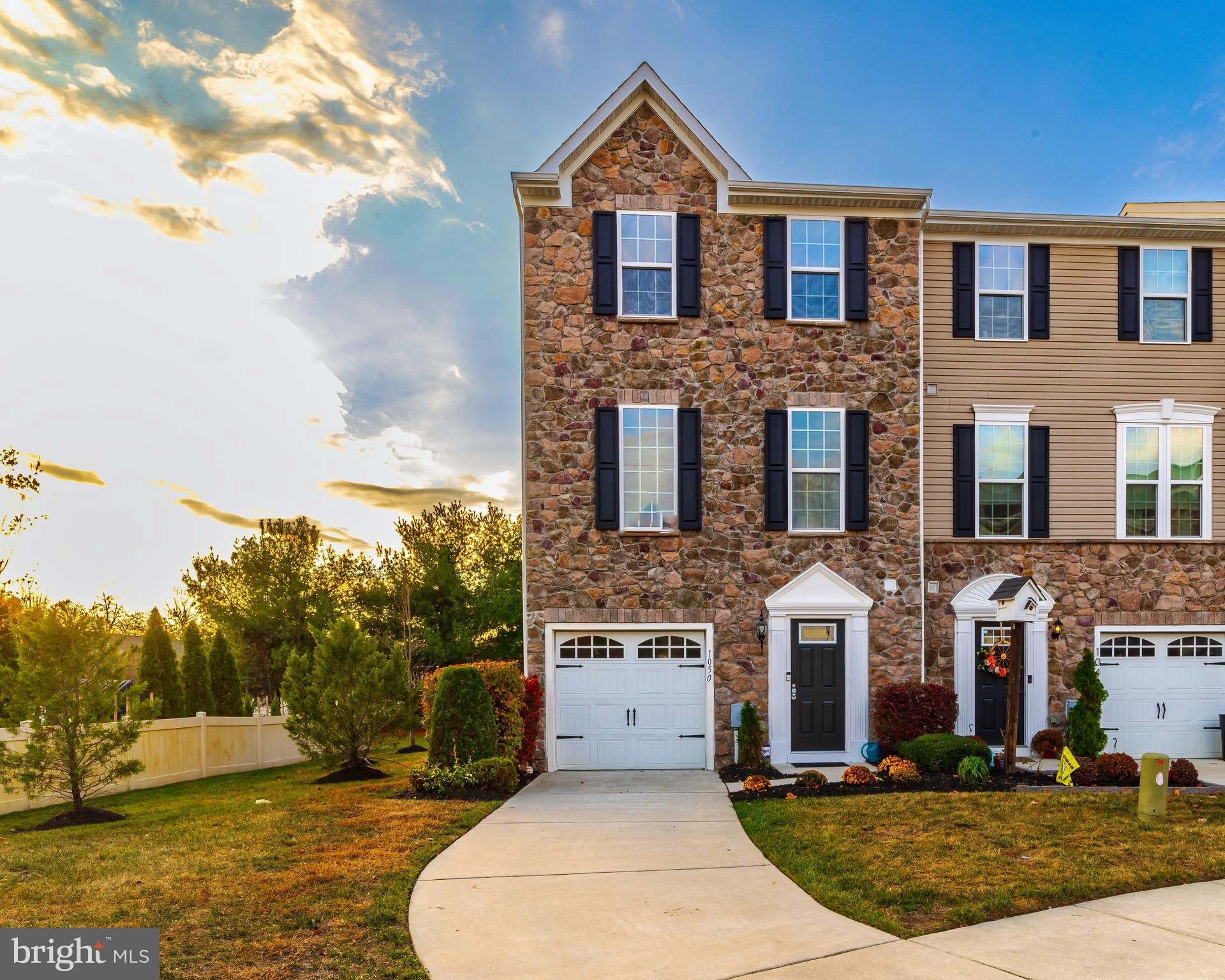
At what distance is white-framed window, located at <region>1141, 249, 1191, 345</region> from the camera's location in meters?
14.7

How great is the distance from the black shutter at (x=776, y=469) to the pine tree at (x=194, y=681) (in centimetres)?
1322

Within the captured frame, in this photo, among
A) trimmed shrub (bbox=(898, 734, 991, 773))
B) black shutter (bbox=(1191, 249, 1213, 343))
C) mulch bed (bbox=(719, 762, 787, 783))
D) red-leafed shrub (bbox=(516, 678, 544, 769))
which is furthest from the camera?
black shutter (bbox=(1191, 249, 1213, 343))

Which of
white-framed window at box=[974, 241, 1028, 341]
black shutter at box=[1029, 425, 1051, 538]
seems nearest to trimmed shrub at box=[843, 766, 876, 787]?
black shutter at box=[1029, 425, 1051, 538]

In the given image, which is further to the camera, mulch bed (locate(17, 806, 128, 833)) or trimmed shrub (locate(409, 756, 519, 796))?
trimmed shrub (locate(409, 756, 519, 796))

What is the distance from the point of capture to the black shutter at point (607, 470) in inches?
515

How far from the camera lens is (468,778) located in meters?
10.9

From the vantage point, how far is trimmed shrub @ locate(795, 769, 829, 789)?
427 inches

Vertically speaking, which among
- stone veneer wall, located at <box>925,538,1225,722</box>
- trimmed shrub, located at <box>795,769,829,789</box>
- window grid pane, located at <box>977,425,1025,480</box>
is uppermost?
window grid pane, located at <box>977,425,1025,480</box>

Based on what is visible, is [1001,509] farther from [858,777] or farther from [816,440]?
[858,777]

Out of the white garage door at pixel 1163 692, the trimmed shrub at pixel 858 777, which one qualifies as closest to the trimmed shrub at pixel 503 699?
the trimmed shrub at pixel 858 777

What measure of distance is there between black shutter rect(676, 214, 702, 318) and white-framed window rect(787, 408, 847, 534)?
2.41 metres

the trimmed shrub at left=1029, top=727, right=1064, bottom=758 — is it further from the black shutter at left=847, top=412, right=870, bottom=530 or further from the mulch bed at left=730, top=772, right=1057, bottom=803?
the black shutter at left=847, top=412, right=870, bottom=530

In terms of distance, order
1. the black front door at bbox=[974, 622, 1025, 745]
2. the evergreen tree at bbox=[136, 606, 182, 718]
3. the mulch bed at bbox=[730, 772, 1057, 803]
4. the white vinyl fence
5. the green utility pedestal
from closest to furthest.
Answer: the green utility pedestal < the mulch bed at bbox=[730, 772, 1057, 803] < the white vinyl fence < the black front door at bbox=[974, 622, 1025, 745] < the evergreen tree at bbox=[136, 606, 182, 718]

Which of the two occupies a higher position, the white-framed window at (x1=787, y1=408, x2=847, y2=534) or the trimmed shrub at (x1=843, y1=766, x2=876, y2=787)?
the white-framed window at (x1=787, y1=408, x2=847, y2=534)
